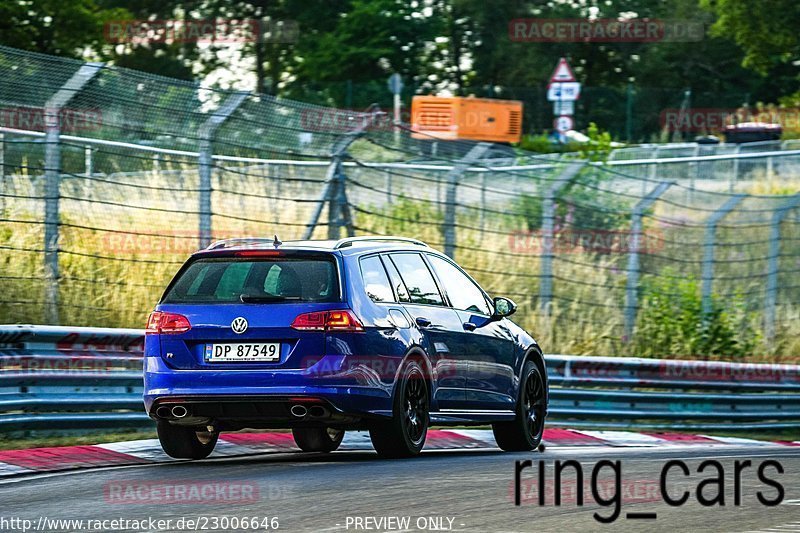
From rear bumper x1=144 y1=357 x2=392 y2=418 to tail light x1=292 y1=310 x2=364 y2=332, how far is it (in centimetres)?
28

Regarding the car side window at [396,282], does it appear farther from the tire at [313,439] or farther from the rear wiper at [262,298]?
the tire at [313,439]

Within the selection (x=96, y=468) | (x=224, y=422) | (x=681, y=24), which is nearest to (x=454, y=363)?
(x=224, y=422)

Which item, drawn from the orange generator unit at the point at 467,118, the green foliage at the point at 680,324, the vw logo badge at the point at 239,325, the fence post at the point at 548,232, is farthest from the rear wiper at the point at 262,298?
the orange generator unit at the point at 467,118

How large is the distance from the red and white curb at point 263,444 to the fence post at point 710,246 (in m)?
4.08

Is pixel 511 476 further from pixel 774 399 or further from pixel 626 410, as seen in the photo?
pixel 774 399

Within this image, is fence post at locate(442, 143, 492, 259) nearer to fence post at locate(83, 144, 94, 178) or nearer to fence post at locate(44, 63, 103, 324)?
fence post at locate(83, 144, 94, 178)

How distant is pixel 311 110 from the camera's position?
16.1 meters

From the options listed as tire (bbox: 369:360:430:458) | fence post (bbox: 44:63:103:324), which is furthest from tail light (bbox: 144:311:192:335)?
fence post (bbox: 44:63:103:324)

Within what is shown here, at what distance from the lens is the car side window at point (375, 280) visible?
429 inches

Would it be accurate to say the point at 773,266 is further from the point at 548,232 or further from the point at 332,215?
the point at 332,215

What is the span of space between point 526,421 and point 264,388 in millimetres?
3062

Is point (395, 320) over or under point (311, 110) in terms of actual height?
under

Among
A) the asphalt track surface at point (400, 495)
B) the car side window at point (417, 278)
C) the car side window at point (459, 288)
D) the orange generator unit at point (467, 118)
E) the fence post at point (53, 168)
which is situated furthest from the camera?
the orange generator unit at point (467, 118)

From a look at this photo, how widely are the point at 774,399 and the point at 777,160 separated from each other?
22537 mm
